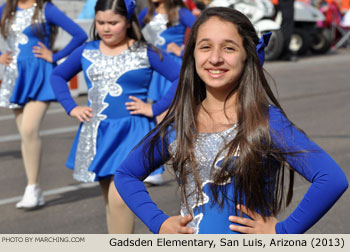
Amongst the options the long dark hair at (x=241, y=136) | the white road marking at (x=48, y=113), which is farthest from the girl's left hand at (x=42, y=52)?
the white road marking at (x=48, y=113)

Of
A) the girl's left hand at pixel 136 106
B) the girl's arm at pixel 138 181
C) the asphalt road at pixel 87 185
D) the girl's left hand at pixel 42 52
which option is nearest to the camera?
the girl's arm at pixel 138 181

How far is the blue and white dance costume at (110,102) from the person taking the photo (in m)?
4.83

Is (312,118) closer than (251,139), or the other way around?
(251,139)

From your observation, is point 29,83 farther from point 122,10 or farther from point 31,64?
point 122,10

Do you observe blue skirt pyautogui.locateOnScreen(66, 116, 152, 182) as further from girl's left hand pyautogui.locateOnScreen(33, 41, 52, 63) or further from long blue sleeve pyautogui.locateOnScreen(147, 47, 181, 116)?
girl's left hand pyautogui.locateOnScreen(33, 41, 52, 63)

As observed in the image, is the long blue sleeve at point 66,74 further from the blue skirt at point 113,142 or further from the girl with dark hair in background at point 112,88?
the blue skirt at point 113,142

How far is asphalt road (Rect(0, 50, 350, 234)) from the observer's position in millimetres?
6129

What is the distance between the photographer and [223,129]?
290 centimetres

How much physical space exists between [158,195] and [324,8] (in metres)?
14.1

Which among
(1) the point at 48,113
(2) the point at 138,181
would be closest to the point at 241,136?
(2) the point at 138,181

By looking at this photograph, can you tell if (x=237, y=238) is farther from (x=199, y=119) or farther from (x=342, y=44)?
(x=342, y=44)

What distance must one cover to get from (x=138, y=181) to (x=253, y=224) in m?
0.48

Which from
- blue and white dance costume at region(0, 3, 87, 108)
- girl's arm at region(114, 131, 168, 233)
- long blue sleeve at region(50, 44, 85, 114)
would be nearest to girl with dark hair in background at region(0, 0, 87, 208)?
blue and white dance costume at region(0, 3, 87, 108)

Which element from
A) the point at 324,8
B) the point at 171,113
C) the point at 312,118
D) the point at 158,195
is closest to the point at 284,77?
the point at 312,118
